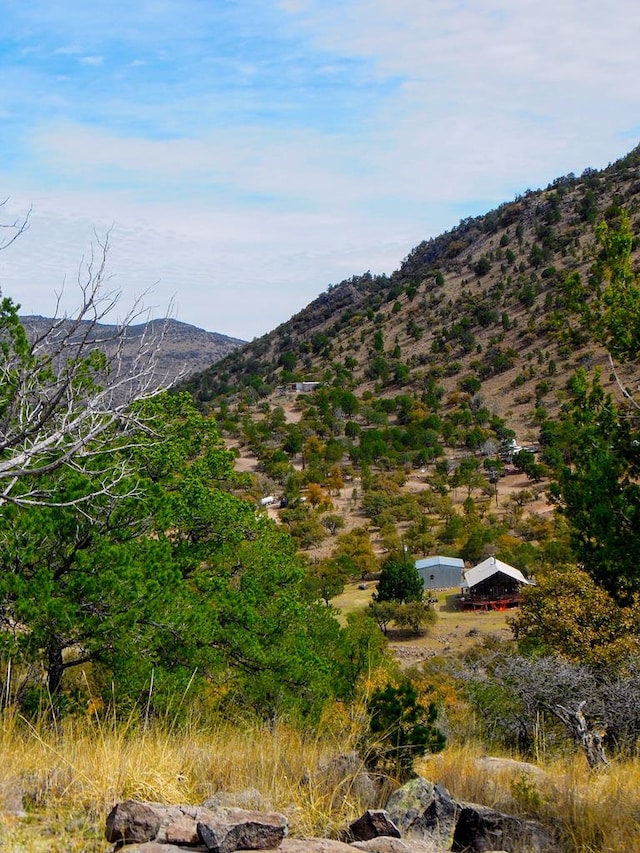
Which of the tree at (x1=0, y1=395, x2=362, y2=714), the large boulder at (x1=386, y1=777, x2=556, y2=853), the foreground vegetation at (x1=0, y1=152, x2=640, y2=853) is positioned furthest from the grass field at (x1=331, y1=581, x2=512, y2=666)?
the large boulder at (x1=386, y1=777, x2=556, y2=853)

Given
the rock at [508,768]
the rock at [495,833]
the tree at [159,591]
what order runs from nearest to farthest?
the rock at [495,833] → the rock at [508,768] → the tree at [159,591]

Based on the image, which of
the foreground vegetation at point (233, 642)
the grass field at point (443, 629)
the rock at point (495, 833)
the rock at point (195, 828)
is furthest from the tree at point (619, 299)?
the grass field at point (443, 629)

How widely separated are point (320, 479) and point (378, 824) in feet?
187

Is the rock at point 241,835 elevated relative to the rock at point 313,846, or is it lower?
elevated

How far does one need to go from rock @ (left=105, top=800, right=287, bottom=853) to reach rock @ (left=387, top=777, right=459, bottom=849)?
2.72ft

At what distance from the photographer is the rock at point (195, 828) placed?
13.1 ft

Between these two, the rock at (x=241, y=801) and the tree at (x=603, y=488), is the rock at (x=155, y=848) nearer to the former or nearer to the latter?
the rock at (x=241, y=801)

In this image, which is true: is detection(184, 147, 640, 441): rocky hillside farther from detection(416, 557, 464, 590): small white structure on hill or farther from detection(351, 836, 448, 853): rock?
detection(351, 836, 448, 853): rock

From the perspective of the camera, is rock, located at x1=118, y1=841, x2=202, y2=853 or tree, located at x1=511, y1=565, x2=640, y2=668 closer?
rock, located at x1=118, y1=841, x2=202, y2=853

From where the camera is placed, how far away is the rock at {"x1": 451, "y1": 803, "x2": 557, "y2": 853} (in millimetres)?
4488

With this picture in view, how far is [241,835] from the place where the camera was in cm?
399

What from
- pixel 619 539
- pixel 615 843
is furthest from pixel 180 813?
pixel 619 539

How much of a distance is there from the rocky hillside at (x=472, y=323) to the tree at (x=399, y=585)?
27769 millimetres

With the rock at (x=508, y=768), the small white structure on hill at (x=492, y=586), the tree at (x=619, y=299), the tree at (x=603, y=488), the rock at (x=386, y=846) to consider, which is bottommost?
the small white structure on hill at (x=492, y=586)
